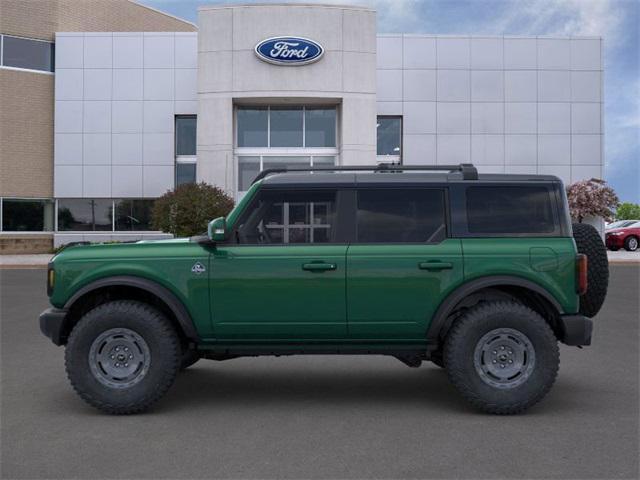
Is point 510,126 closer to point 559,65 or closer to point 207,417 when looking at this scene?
point 559,65

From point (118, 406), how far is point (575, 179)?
31.2 meters

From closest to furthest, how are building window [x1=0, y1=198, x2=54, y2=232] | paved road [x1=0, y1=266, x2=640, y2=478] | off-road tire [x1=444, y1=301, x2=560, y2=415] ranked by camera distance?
1. paved road [x1=0, y1=266, x2=640, y2=478]
2. off-road tire [x1=444, y1=301, x2=560, y2=415]
3. building window [x1=0, y1=198, x2=54, y2=232]

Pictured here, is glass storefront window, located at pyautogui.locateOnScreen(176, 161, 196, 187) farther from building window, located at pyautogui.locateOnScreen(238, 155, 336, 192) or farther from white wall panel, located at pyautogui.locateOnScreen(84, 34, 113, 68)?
white wall panel, located at pyautogui.locateOnScreen(84, 34, 113, 68)

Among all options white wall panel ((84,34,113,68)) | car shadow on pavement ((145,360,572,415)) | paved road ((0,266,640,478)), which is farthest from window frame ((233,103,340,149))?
car shadow on pavement ((145,360,572,415))

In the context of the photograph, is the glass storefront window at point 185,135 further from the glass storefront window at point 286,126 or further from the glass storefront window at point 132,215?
the glass storefront window at point 286,126

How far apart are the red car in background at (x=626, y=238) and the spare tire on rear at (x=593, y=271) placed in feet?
96.0

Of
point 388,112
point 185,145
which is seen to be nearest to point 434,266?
point 388,112

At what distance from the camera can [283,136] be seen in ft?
101

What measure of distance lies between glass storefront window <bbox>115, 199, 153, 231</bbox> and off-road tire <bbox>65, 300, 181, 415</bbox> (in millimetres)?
27585

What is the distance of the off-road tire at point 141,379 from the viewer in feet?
17.4

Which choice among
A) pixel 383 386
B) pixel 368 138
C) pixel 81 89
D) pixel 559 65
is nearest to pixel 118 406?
pixel 383 386

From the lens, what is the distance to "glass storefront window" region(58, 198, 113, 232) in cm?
3222

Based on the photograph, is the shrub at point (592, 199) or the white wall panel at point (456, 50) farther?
the white wall panel at point (456, 50)

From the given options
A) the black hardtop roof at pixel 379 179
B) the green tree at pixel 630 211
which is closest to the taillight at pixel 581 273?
the black hardtop roof at pixel 379 179
